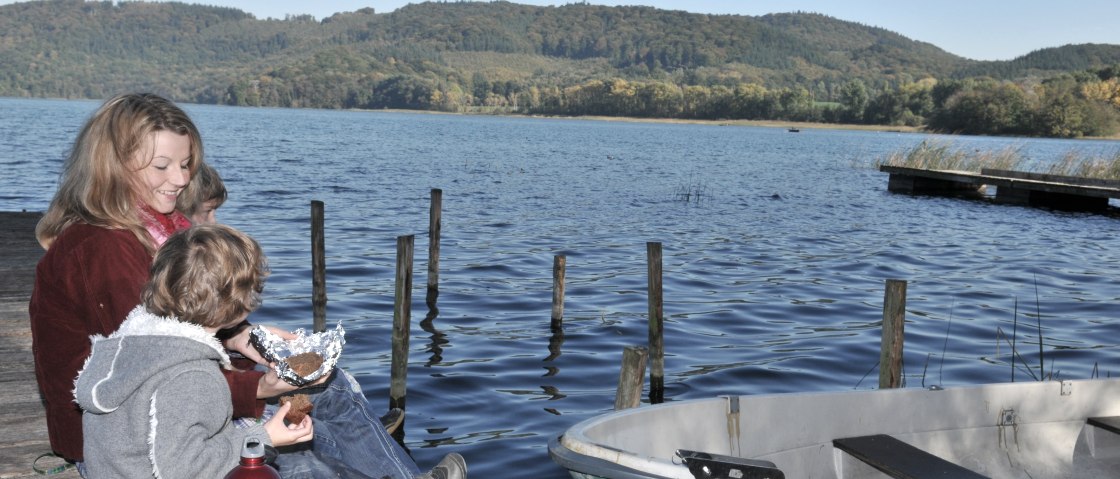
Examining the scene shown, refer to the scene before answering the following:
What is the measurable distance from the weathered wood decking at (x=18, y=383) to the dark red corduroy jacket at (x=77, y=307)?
132 cm

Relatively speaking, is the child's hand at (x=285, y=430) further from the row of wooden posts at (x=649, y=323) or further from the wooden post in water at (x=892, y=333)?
the wooden post in water at (x=892, y=333)

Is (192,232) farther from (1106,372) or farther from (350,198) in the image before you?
(350,198)

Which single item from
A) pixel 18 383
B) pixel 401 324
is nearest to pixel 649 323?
pixel 401 324

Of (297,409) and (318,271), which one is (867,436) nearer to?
(297,409)

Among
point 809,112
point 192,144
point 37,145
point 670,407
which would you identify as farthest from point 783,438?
point 809,112

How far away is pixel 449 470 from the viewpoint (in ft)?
14.0

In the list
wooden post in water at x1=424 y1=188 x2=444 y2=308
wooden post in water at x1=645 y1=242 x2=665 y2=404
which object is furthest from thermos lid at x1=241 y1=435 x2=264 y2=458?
wooden post in water at x1=424 y1=188 x2=444 y2=308

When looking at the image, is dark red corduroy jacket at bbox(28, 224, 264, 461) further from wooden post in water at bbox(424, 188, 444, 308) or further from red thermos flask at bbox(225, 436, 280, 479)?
wooden post in water at bbox(424, 188, 444, 308)

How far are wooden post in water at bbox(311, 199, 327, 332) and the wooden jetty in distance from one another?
2550 cm

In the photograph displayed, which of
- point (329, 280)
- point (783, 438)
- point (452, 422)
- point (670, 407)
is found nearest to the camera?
point (670, 407)

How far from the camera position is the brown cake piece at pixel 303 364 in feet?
12.1

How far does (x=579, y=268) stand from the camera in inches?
752

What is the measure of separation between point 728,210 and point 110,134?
96.5ft

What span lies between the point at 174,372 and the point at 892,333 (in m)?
7.23
